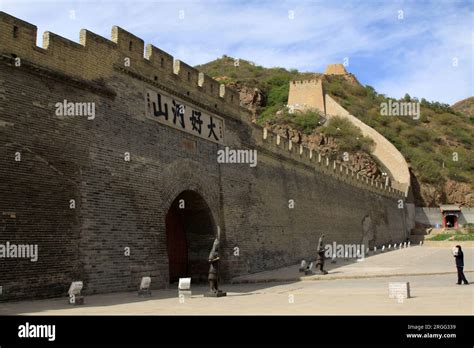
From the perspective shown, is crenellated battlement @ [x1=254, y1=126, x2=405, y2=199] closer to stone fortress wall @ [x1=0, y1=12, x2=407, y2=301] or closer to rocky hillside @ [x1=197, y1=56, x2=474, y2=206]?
stone fortress wall @ [x1=0, y1=12, x2=407, y2=301]

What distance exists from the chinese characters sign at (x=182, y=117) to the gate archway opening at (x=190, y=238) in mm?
2397

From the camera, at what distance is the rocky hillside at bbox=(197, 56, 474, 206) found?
5044 cm

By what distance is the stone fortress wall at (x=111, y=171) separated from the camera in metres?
10.8

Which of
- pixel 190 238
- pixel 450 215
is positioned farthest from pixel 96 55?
pixel 450 215

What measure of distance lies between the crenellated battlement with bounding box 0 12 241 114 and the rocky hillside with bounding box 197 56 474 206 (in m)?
31.8

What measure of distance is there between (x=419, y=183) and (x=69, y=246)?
48.0 meters

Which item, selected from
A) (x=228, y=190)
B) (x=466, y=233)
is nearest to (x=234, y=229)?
(x=228, y=190)

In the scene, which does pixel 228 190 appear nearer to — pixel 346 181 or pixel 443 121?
pixel 346 181

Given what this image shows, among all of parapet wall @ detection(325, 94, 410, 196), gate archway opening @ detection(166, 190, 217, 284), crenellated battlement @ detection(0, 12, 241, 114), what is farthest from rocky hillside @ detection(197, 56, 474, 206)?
crenellated battlement @ detection(0, 12, 241, 114)

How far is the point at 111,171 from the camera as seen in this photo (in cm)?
1303

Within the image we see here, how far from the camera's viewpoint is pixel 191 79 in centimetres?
1738

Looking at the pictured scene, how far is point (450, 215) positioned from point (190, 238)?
40.5 meters
